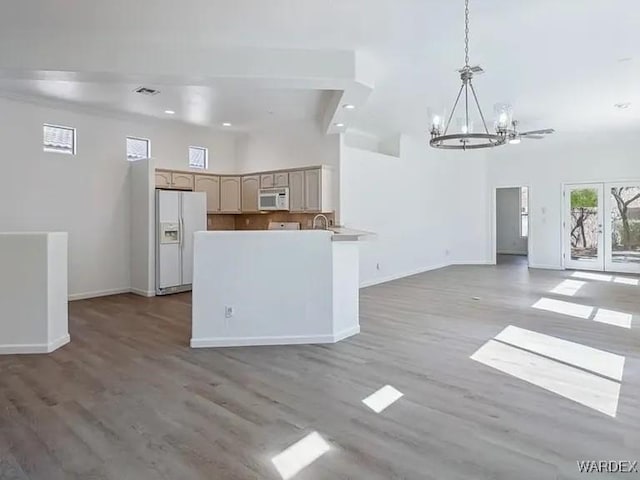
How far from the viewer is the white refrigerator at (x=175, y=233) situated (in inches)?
273

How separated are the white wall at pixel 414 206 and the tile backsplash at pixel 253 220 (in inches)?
36.7

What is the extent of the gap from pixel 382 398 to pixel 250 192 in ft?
19.7

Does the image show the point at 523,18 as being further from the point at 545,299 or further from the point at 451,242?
the point at 451,242

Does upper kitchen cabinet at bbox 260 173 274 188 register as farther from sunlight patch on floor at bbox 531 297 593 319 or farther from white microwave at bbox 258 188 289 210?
sunlight patch on floor at bbox 531 297 593 319

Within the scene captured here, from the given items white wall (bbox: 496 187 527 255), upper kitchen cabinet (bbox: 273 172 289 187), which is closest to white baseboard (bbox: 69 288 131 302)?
upper kitchen cabinet (bbox: 273 172 289 187)

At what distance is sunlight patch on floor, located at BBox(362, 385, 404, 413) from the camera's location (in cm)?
283

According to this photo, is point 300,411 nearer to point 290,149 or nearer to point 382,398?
point 382,398

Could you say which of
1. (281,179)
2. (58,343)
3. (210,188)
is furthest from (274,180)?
(58,343)

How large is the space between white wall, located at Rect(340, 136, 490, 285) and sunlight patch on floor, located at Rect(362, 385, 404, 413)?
437 cm

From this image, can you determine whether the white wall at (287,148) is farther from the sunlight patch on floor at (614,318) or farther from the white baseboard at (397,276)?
the sunlight patch on floor at (614,318)

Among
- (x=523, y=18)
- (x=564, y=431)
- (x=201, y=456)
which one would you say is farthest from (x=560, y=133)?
(x=201, y=456)

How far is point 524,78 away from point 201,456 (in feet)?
17.1

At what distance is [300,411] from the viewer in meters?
2.76

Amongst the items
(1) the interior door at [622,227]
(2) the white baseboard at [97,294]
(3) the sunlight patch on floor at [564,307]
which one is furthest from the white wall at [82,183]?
(1) the interior door at [622,227]
